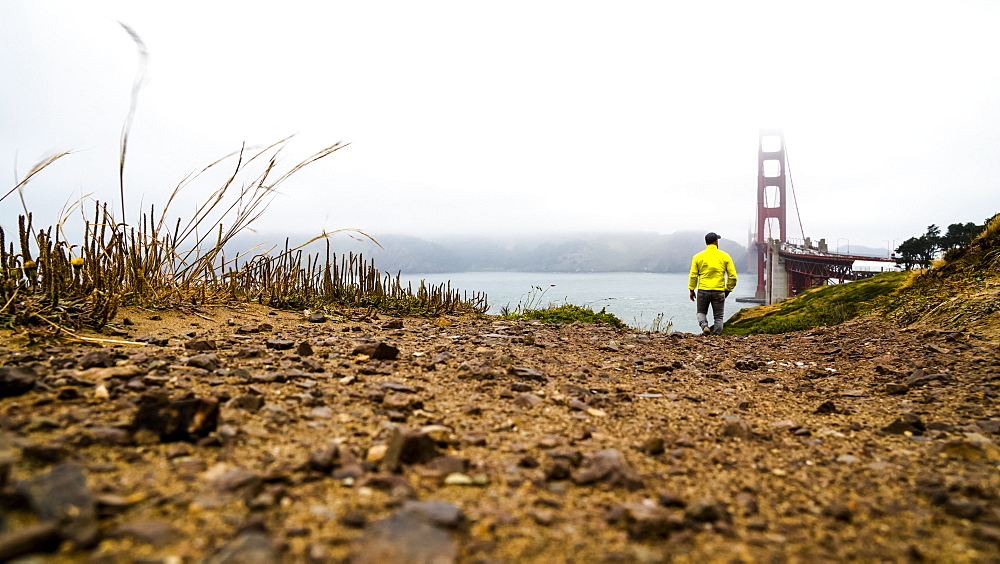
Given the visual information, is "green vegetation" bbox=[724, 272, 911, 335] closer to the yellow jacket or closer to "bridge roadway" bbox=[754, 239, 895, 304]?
the yellow jacket

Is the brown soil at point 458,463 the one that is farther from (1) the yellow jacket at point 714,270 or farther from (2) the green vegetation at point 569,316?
(1) the yellow jacket at point 714,270

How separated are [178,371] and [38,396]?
62cm

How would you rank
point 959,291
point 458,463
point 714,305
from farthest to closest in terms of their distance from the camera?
1. point 714,305
2. point 959,291
3. point 458,463

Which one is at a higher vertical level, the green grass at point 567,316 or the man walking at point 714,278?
the man walking at point 714,278

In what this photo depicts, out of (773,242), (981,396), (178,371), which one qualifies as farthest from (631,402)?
→ (773,242)

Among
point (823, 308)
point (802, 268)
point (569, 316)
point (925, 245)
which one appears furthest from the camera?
point (802, 268)

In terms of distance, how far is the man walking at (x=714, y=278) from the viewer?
31.3 feet

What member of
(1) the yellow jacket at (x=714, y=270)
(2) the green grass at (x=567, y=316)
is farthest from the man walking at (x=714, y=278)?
(2) the green grass at (x=567, y=316)

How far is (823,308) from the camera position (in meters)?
10.1

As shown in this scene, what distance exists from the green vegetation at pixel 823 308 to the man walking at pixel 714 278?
1088 mm

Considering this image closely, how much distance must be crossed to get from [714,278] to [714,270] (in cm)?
16

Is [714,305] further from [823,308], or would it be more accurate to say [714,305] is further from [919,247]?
[919,247]

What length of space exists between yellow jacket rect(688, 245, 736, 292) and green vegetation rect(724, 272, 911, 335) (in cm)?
128

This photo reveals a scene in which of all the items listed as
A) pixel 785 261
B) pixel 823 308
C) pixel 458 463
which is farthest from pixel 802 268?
pixel 458 463
